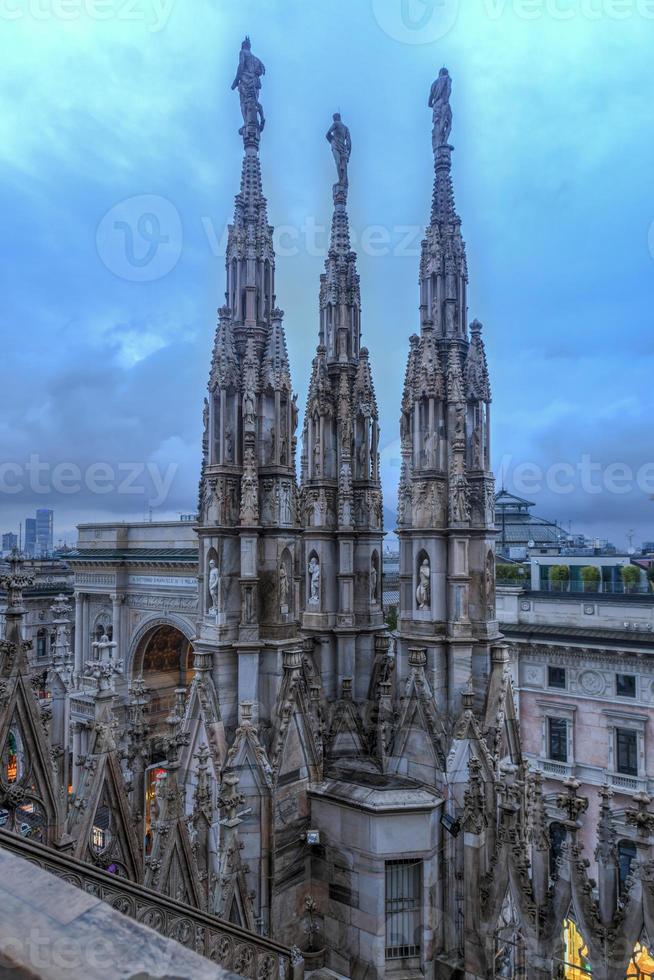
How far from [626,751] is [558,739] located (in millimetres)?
2823

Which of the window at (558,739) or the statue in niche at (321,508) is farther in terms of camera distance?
the window at (558,739)

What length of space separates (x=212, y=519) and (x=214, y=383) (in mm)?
2877

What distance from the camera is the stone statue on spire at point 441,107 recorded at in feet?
48.5

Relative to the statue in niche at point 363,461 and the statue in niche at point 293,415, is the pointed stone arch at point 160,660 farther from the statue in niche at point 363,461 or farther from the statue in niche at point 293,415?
the statue in niche at point 293,415

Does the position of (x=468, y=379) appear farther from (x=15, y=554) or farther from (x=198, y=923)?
(x=198, y=923)

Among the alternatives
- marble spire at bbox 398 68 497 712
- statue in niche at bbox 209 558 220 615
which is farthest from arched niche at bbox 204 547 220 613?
marble spire at bbox 398 68 497 712

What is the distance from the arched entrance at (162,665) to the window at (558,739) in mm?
18216

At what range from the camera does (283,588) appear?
491 inches

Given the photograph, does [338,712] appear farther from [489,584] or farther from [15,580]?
[15,580]

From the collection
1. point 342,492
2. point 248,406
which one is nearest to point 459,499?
point 342,492

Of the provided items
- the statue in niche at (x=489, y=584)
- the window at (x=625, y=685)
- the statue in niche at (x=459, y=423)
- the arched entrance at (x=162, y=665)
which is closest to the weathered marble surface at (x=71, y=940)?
the statue in niche at (x=459, y=423)

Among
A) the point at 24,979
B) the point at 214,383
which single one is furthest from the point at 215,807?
the point at 24,979

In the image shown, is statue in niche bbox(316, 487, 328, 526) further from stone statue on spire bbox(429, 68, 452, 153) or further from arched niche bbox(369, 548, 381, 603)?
stone statue on spire bbox(429, 68, 452, 153)

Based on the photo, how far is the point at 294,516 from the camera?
1279cm
